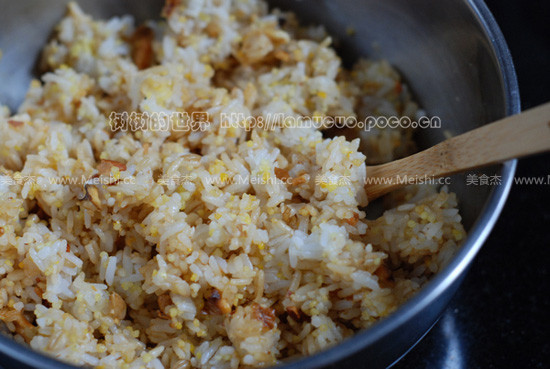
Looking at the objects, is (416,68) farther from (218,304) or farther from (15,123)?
(15,123)

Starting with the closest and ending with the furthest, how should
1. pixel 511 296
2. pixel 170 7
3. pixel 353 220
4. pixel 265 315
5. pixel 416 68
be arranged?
pixel 265 315 < pixel 353 220 < pixel 511 296 < pixel 416 68 < pixel 170 7

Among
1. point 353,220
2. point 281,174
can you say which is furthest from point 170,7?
point 353,220

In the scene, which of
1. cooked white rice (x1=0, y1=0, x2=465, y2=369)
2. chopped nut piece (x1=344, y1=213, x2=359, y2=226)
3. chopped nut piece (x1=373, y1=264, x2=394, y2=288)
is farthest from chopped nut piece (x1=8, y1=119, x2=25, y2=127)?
chopped nut piece (x1=373, y1=264, x2=394, y2=288)

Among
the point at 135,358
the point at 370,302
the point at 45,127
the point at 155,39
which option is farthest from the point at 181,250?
the point at 155,39

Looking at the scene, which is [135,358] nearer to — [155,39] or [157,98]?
[157,98]

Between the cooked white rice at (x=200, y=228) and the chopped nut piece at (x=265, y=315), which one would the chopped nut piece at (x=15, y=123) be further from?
the chopped nut piece at (x=265, y=315)

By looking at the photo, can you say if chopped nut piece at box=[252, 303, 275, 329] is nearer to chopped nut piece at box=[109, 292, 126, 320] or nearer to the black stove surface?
chopped nut piece at box=[109, 292, 126, 320]
